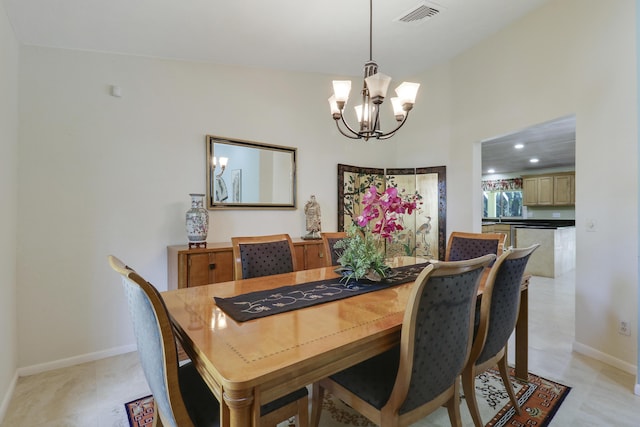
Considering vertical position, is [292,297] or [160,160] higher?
[160,160]

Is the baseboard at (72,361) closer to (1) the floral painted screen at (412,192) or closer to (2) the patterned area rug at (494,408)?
(2) the patterned area rug at (494,408)

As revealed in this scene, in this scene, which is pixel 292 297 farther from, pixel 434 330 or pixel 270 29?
pixel 270 29

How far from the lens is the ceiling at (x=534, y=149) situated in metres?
5.00

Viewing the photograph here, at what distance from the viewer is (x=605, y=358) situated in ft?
8.45

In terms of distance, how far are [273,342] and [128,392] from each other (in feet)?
5.83

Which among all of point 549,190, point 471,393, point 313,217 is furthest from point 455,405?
point 549,190

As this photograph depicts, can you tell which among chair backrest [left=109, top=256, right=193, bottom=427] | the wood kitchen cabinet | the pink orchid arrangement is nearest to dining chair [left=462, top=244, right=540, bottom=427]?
the pink orchid arrangement

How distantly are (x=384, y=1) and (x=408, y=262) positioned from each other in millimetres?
2306

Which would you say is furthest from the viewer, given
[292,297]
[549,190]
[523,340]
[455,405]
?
[549,190]

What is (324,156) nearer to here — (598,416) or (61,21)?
(61,21)

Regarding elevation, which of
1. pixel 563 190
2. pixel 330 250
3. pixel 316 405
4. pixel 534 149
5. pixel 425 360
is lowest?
pixel 316 405

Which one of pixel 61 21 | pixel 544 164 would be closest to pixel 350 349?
pixel 61 21

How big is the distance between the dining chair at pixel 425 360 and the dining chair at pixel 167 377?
0.98 ft

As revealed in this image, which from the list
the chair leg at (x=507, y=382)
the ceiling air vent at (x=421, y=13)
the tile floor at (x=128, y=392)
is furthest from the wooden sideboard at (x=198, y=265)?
the ceiling air vent at (x=421, y=13)
